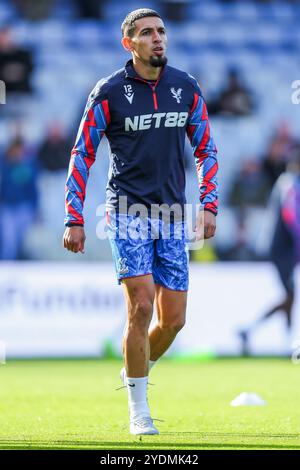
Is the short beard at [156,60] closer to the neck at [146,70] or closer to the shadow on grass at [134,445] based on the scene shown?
the neck at [146,70]

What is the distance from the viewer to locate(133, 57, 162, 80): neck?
7.22 m

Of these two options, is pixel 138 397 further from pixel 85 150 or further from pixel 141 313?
pixel 85 150

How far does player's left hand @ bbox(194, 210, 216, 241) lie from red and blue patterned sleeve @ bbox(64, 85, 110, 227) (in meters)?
0.76

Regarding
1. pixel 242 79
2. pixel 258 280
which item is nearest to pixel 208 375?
pixel 258 280

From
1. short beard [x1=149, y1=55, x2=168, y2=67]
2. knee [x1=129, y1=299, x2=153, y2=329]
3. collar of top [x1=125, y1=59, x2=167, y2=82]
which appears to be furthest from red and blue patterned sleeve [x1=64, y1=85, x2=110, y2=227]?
knee [x1=129, y1=299, x2=153, y2=329]

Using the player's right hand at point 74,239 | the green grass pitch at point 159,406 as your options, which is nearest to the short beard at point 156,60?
the player's right hand at point 74,239

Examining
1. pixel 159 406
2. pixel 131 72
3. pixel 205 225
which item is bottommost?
pixel 159 406

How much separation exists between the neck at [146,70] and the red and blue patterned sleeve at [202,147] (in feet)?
1.01

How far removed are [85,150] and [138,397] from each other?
160 centimetres

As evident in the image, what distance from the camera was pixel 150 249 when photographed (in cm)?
709

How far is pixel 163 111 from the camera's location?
23.5ft

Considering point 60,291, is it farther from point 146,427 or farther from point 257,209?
point 146,427

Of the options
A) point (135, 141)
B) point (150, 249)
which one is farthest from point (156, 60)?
point (150, 249)

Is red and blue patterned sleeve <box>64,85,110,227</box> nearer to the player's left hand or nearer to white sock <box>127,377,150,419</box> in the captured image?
the player's left hand
